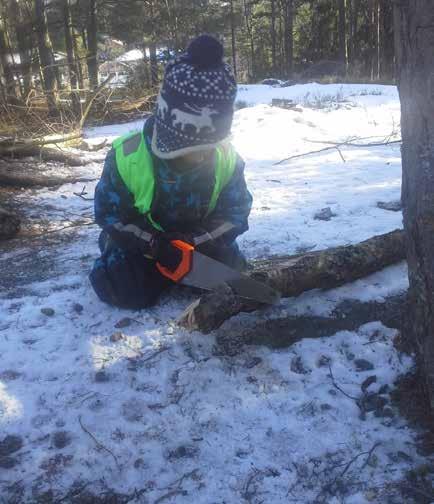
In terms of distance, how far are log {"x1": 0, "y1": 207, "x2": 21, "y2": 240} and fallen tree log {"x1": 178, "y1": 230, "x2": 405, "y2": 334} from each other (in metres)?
1.97

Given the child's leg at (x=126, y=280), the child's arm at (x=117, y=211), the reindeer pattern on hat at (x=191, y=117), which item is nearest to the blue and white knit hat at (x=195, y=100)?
the reindeer pattern on hat at (x=191, y=117)

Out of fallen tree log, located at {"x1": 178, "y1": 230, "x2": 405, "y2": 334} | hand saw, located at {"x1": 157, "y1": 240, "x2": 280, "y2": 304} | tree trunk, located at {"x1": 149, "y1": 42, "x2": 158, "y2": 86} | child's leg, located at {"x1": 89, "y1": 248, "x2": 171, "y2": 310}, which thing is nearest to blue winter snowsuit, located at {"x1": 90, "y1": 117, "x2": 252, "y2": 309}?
child's leg, located at {"x1": 89, "y1": 248, "x2": 171, "y2": 310}

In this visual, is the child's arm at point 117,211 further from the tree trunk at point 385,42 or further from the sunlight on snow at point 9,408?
the tree trunk at point 385,42

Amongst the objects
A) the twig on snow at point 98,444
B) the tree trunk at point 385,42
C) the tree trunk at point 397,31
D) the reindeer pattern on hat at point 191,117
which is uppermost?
the tree trunk at point 397,31

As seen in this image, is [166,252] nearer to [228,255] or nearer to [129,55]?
[228,255]

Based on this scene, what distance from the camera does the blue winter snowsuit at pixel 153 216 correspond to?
2775mm

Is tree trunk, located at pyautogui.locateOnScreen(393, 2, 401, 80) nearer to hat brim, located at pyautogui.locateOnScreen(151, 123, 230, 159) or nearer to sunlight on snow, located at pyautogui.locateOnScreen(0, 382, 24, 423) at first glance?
hat brim, located at pyautogui.locateOnScreen(151, 123, 230, 159)

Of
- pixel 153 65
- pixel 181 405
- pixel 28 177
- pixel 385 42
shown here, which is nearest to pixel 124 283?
pixel 181 405

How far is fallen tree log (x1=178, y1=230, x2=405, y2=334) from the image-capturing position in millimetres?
2387

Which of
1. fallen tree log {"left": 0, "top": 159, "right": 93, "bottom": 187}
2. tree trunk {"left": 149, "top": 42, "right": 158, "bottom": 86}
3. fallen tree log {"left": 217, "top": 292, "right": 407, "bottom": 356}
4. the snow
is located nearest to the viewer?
fallen tree log {"left": 217, "top": 292, "right": 407, "bottom": 356}

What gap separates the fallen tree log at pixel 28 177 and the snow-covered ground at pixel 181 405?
2341mm

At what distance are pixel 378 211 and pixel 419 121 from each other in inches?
94.3

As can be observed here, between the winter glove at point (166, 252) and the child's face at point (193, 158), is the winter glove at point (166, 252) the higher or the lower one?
the lower one

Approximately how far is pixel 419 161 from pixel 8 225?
3.11m
